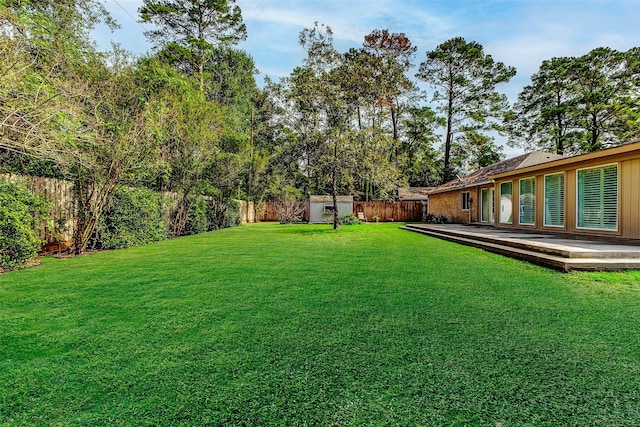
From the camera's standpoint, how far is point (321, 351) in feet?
7.38

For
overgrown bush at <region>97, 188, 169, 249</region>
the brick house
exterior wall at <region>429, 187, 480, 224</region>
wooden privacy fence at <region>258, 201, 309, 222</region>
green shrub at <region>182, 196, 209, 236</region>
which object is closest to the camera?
overgrown bush at <region>97, 188, 169, 249</region>

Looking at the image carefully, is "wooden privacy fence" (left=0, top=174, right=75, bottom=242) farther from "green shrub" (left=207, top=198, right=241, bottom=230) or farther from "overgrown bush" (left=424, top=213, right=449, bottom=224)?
"overgrown bush" (left=424, top=213, right=449, bottom=224)

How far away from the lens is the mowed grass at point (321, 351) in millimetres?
1602

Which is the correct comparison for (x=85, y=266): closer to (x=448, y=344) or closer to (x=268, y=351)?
(x=268, y=351)

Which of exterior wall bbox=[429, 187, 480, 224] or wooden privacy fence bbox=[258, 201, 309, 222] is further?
wooden privacy fence bbox=[258, 201, 309, 222]

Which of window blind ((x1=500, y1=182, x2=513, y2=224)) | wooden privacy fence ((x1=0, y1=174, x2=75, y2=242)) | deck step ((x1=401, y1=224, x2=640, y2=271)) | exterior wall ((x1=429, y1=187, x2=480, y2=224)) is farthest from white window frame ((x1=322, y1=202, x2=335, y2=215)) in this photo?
wooden privacy fence ((x1=0, y1=174, x2=75, y2=242))

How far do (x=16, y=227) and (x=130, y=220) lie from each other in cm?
322

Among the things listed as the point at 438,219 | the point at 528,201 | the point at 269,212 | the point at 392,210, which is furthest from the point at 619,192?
the point at 269,212

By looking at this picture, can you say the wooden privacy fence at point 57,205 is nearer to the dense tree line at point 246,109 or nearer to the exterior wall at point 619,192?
the dense tree line at point 246,109

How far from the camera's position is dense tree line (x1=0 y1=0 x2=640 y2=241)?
5.58 m

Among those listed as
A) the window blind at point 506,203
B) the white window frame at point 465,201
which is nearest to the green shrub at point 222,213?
the white window frame at point 465,201

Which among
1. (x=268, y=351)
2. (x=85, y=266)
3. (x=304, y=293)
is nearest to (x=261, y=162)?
(x=85, y=266)

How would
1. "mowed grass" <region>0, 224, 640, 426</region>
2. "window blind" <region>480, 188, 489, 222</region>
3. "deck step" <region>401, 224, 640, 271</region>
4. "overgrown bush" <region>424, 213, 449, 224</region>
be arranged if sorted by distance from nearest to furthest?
"mowed grass" <region>0, 224, 640, 426</region> < "deck step" <region>401, 224, 640, 271</region> < "window blind" <region>480, 188, 489, 222</region> < "overgrown bush" <region>424, 213, 449, 224</region>

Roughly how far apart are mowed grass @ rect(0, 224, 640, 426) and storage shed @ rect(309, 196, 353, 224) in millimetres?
16543
